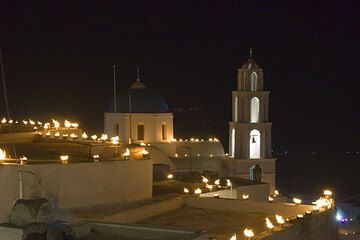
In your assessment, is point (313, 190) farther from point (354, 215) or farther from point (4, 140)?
point (4, 140)

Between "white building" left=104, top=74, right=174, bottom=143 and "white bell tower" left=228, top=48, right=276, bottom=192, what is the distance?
3591 mm

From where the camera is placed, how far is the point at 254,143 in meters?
32.0

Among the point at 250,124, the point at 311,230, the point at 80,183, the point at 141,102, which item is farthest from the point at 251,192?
the point at 250,124

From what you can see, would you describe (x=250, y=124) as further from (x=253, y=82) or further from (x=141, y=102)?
(x=141, y=102)

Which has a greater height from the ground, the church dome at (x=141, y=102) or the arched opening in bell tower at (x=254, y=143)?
the church dome at (x=141, y=102)

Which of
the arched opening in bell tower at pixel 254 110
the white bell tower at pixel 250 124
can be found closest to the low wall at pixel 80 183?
the white bell tower at pixel 250 124

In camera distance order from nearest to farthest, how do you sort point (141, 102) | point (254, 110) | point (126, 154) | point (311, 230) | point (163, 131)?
1. point (311, 230)
2. point (126, 154)
3. point (141, 102)
4. point (163, 131)
5. point (254, 110)

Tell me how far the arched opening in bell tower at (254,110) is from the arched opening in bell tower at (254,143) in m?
0.56

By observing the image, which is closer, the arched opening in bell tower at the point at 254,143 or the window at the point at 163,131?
the window at the point at 163,131

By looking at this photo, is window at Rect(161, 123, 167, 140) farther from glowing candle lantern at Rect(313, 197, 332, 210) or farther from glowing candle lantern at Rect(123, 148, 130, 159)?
glowing candle lantern at Rect(313, 197, 332, 210)

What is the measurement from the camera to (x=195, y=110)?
5606 centimetres

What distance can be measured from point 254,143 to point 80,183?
19349 millimetres

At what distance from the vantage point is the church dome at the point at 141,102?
2961 cm

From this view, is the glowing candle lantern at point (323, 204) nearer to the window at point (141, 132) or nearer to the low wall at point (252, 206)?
the low wall at point (252, 206)
